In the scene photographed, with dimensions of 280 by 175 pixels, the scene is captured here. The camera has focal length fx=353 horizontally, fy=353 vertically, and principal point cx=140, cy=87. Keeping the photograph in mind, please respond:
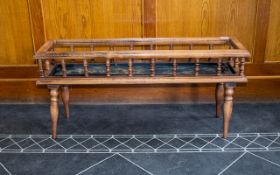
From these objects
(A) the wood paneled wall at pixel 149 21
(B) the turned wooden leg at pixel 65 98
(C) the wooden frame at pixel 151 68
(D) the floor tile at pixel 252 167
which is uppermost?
(A) the wood paneled wall at pixel 149 21

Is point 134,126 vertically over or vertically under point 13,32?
under

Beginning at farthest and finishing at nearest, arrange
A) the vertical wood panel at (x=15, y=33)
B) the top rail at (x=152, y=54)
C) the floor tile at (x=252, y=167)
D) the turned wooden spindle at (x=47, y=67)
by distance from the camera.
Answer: the vertical wood panel at (x=15, y=33) → the turned wooden spindle at (x=47, y=67) → the top rail at (x=152, y=54) → the floor tile at (x=252, y=167)

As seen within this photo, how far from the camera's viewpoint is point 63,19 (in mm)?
3590

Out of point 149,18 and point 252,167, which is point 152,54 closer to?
point 149,18

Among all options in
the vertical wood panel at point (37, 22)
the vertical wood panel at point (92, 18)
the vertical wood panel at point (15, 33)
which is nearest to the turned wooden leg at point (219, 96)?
the vertical wood panel at point (92, 18)

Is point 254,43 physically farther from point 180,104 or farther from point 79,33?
point 79,33

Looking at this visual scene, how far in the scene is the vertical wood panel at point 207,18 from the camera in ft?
11.5

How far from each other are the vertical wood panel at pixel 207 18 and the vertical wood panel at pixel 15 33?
4.49 feet

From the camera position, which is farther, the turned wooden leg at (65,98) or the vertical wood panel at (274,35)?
→ the vertical wood panel at (274,35)

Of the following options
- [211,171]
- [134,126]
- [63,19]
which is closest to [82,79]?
[134,126]

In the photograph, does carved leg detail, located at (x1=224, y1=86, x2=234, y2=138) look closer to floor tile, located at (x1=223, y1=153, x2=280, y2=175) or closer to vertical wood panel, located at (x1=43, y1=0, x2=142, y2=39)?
floor tile, located at (x1=223, y1=153, x2=280, y2=175)

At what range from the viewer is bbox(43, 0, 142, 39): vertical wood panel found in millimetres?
3529

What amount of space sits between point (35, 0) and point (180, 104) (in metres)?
1.83

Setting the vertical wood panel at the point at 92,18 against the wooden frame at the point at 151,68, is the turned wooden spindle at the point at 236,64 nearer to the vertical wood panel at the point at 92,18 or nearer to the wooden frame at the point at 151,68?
the wooden frame at the point at 151,68
